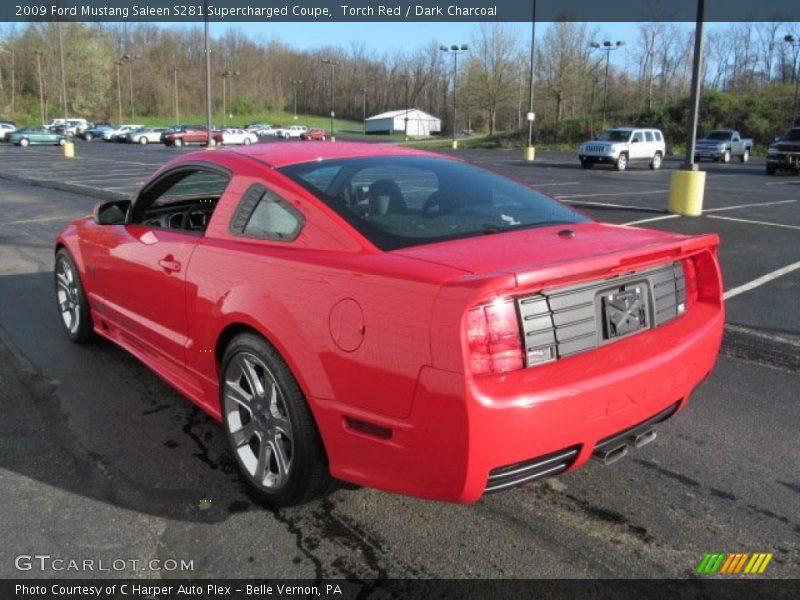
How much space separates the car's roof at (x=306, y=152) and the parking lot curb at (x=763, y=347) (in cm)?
279

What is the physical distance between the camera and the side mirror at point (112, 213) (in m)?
4.42

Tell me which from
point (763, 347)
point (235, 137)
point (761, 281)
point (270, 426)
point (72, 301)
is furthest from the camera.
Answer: point (235, 137)

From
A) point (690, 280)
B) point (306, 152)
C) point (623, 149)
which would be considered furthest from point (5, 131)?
point (690, 280)

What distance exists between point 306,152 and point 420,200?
0.68 metres

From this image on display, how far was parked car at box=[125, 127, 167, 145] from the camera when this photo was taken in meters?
61.7

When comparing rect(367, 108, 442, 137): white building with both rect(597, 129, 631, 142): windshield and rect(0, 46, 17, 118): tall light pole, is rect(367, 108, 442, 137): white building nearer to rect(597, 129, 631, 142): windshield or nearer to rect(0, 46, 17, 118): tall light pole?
rect(0, 46, 17, 118): tall light pole

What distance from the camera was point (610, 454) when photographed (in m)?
2.67

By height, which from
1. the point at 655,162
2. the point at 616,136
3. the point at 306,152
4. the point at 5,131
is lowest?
the point at 306,152

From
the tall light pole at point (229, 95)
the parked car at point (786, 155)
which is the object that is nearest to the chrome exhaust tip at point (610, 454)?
the parked car at point (786, 155)

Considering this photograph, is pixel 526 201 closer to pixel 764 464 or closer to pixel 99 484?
pixel 764 464

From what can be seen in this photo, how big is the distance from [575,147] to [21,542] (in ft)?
198

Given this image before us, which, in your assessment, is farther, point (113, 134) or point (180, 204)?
point (113, 134)

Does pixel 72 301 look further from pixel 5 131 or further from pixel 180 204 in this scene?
pixel 5 131

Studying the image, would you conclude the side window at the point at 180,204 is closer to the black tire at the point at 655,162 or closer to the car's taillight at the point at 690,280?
the car's taillight at the point at 690,280
